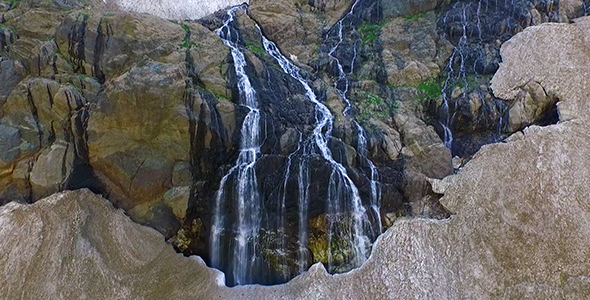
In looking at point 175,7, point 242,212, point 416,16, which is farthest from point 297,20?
point 242,212

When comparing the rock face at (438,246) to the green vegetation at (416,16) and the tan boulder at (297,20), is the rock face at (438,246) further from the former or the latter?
the tan boulder at (297,20)

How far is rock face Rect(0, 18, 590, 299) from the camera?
8977 mm

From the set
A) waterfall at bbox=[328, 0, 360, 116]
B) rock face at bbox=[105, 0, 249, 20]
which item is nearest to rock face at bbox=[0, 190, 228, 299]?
waterfall at bbox=[328, 0, 360, 116]

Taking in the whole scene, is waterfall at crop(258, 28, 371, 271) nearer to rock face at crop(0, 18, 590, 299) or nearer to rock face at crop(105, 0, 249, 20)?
rock face at crop(0, 18, 590, 299)

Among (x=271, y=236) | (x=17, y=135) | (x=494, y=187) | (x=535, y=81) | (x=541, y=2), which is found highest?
(x=541, y=2)

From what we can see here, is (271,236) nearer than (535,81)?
Yes

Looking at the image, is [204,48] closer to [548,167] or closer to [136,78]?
[136,78]

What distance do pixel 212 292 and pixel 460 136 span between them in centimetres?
1239

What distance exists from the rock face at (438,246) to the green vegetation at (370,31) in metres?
10.5

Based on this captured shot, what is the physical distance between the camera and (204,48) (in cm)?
1468

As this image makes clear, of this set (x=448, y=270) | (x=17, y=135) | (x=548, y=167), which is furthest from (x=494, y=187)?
(x=17, y=135)

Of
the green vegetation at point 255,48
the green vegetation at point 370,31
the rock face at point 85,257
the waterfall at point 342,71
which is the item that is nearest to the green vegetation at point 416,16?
the green vegetation at point 370,31

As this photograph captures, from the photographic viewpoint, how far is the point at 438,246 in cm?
974

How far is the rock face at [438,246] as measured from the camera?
353 inches
